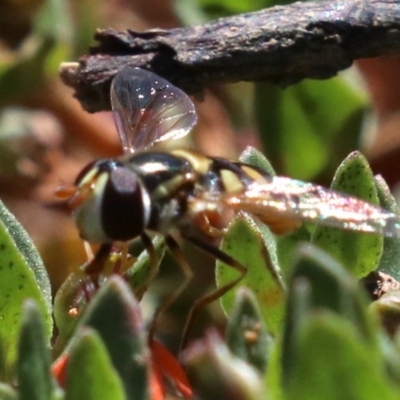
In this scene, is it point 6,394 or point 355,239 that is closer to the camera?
point 6,394

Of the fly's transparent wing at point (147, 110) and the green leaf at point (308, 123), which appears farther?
the green leaf at point (308, 123)

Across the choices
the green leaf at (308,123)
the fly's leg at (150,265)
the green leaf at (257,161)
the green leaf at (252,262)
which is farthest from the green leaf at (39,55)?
the green leaf at (252,262)

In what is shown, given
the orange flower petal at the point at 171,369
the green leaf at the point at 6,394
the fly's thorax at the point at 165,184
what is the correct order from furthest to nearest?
1. the fly's thorax at the point at 165,184
2. the orange flower petal at the point at 171,369
3. the green leaf at the point at 6,394

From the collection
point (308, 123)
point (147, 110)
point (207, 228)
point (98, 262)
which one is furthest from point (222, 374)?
point (308, 123)

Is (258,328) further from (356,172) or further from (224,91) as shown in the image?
(224,91)

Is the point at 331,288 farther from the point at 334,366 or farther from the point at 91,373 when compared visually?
the point at 91,373

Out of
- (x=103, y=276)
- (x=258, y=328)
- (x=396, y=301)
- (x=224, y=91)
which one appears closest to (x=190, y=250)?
(x=224, y=91)

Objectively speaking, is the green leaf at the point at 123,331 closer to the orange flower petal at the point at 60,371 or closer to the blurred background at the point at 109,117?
the orange flower petal at the point at 60,371
